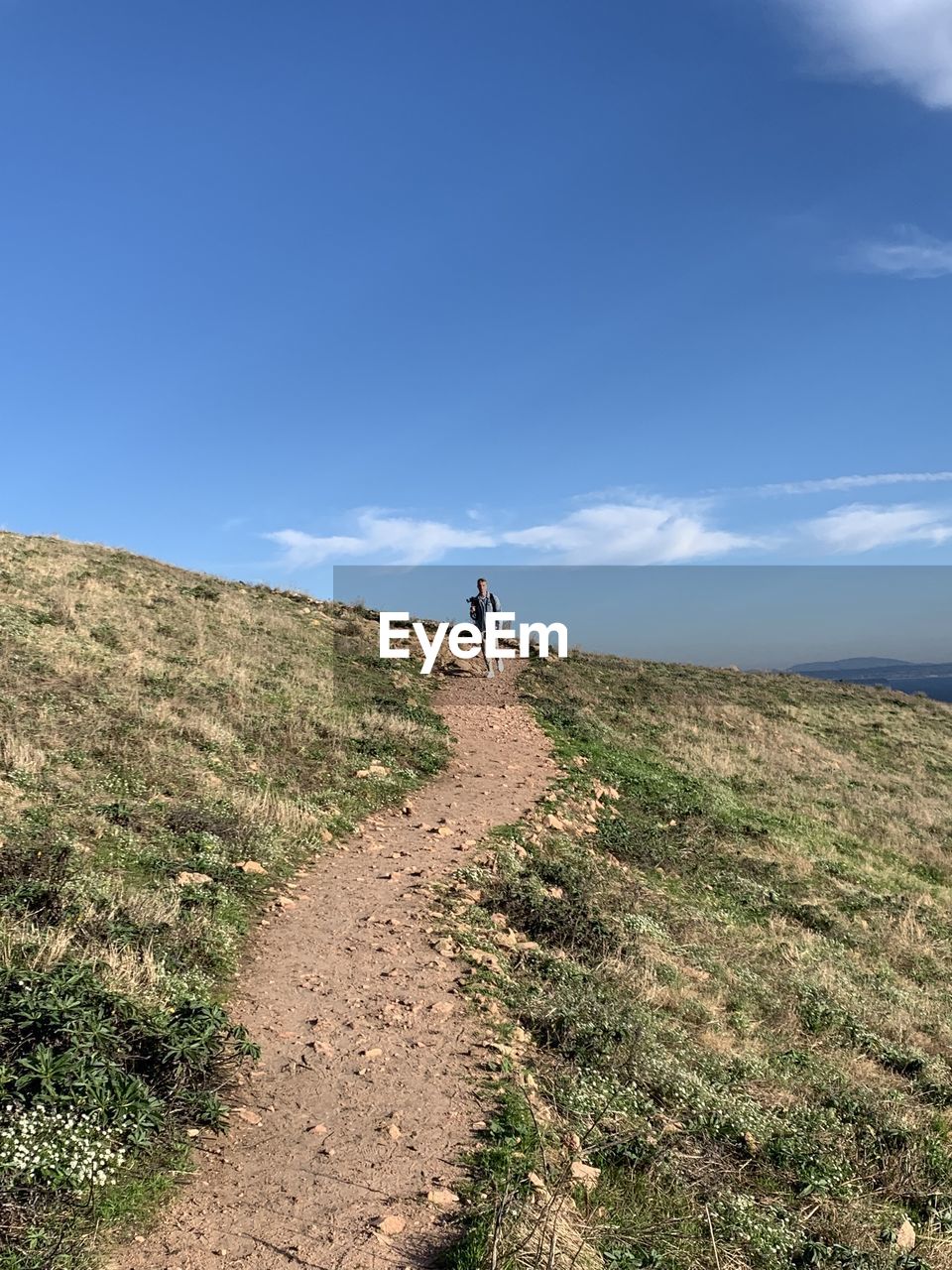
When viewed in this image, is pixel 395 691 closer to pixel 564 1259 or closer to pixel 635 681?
pixel 635 681

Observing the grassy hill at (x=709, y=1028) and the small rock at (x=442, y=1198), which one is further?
the grassy hill at (x=709, y=1028)

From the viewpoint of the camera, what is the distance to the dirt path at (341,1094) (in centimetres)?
418

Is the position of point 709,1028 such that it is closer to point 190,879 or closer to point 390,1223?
point 390,1223

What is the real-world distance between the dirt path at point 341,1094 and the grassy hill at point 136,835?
13.6 inches

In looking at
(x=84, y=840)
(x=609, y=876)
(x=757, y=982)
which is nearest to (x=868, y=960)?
(x=757, y=982)

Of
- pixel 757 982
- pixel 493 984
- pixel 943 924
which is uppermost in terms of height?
pixel 493 984

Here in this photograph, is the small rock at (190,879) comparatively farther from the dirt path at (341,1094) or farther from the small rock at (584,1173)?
the small rock at (584,1173)

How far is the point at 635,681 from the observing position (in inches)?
1166

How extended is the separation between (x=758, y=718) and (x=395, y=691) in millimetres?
14246

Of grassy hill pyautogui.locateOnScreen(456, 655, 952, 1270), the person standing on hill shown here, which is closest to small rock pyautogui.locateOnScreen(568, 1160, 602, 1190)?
grassy hill pyautogui.locateOnScreen(456, 655, 952, 1270)

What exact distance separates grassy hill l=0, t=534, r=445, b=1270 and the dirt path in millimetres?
344

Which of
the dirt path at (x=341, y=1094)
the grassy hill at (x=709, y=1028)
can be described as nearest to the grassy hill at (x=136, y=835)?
the dirt path at (x=341, y=1094)

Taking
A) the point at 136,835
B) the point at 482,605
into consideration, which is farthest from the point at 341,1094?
the point at 482,605

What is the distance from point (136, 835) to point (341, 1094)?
4692 millimetres
